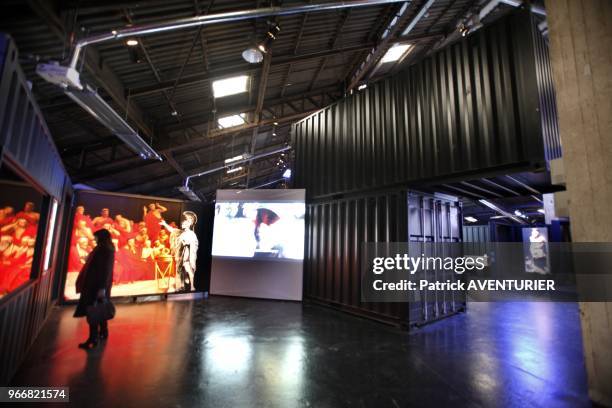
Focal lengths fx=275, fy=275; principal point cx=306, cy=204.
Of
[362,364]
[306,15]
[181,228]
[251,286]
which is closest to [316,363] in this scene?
[362,364]

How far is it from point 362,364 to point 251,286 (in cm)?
497

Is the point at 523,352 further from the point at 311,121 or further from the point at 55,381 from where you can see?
the point at 311,121

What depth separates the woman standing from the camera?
4320 millimetres

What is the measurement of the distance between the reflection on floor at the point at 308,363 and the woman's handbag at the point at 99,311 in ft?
1.50

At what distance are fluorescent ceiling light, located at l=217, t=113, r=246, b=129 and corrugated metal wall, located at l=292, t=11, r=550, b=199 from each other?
408 cm

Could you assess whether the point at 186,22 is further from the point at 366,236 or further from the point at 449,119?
the point at 366,236

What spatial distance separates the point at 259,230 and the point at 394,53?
7.45 m

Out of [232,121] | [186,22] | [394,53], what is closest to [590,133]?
[186,22]

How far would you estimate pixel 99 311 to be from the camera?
442cm

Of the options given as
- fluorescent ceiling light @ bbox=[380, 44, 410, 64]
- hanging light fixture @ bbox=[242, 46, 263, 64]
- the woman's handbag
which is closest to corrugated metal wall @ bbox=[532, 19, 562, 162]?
hanging light fixture @ bbox=[242, 46, 263, 64]

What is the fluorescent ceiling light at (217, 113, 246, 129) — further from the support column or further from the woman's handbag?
the support column

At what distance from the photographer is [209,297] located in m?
8.55

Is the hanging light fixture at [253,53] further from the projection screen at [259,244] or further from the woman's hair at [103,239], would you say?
the woman's hair at [103,239]

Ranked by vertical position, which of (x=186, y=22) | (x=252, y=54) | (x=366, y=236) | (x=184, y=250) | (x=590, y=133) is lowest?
(x=184, y=250)
